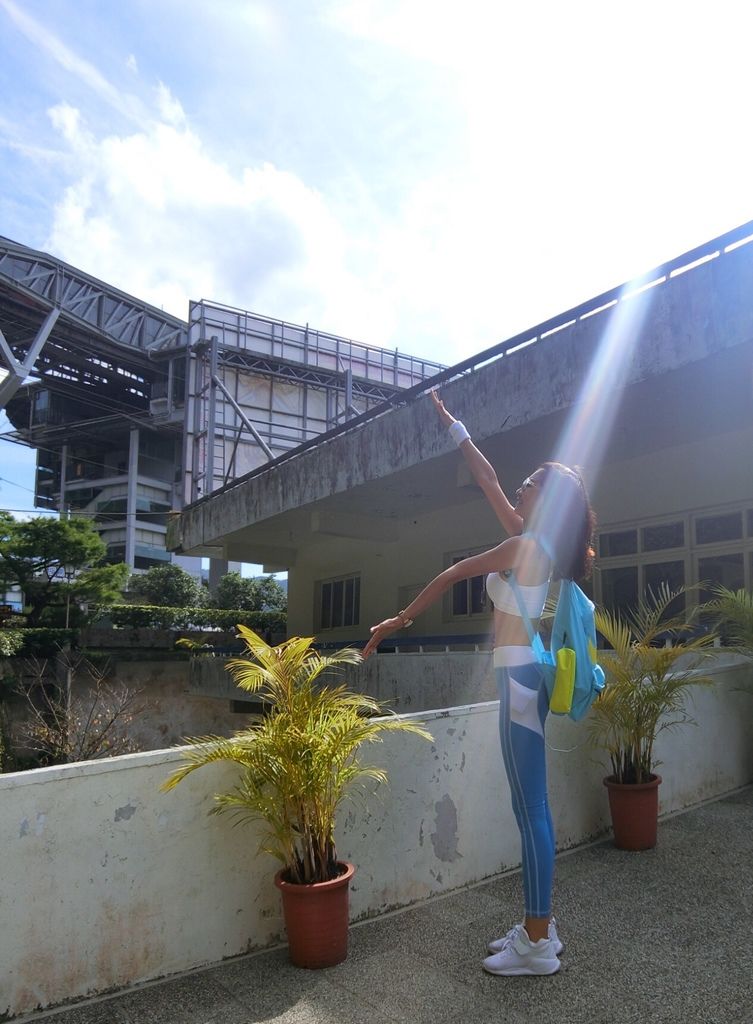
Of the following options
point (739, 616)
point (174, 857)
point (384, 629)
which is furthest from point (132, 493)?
point (384, 629)

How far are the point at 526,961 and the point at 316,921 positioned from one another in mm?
856

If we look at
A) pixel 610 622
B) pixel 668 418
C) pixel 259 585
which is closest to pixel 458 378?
pixel 668 418

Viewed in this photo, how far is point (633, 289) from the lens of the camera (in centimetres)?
782

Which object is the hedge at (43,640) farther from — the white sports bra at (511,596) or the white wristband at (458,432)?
the white sports bra at (511,596)

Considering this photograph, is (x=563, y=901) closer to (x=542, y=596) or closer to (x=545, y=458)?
(x=542, y=596)

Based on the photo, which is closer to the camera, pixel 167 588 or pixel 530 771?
pixel 530 771

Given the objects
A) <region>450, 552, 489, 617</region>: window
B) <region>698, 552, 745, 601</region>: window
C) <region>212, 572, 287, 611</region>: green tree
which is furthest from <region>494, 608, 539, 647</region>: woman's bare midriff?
<region>212, 572, 287, 611</region>: green tree

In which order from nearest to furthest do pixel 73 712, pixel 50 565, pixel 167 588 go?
pixel 73 712 < pixel 50 565 < pixel 167 588

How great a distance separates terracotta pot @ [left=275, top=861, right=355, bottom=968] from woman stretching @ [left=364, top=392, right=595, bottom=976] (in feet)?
2.07

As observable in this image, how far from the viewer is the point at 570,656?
2838 millimetres

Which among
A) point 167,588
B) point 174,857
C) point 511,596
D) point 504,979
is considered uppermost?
Answer: point 167,588

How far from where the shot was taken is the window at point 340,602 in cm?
1923

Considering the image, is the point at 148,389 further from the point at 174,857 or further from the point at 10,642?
the point at 174,857

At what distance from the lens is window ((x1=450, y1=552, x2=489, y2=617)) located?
15172mm
